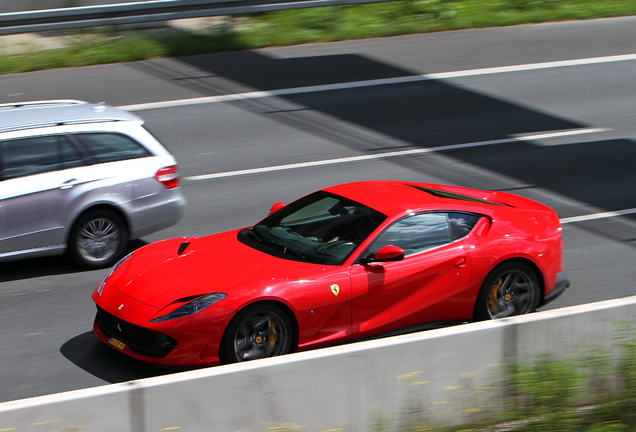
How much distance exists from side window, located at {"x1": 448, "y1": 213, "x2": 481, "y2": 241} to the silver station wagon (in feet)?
11.5

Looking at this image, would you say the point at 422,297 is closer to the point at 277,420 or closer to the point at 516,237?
the point at 516,237

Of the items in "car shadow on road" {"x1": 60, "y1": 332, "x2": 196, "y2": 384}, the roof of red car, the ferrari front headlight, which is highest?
the roof of red car

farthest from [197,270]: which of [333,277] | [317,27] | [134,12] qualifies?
[317,27]

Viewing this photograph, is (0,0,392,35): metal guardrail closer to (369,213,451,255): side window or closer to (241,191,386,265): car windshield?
(241,191,386,265): car windshield

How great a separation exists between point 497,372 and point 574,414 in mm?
574

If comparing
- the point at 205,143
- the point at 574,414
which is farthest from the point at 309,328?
the point at 205,143

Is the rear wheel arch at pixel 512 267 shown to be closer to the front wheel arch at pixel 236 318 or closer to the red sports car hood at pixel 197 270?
the red sports car hood at pixel 197 270

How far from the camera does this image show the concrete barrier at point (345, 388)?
14.4ft

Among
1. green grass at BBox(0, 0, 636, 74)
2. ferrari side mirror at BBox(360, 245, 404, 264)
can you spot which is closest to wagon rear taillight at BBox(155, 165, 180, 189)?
ferrari side mirror at BBox(360, 245, 404, 264)

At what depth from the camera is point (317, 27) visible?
17922 millimetres

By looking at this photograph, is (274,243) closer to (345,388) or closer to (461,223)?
(461,223)

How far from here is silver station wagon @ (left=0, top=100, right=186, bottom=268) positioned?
26.8ft

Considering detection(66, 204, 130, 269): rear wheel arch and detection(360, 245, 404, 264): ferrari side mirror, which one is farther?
detection(66, 204, 130, 269): rear wheel arch

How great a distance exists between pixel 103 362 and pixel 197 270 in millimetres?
1135
